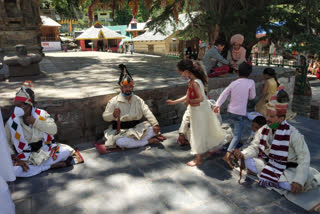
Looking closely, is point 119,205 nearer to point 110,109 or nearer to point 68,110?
point 110,109

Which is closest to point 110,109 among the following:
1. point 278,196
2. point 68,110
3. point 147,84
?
point 68,110

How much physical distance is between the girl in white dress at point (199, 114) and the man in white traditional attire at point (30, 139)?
1.96 meters

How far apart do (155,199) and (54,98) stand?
2563mm

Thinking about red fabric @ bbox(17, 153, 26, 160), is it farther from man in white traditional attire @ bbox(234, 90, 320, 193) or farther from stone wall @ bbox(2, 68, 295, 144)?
man in white traditional attire @ bbox(234, 90, 320, 193)

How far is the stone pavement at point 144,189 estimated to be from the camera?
2624mm

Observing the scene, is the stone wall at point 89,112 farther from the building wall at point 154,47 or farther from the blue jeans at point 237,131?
the building wall at point 154,47

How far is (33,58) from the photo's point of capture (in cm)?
613

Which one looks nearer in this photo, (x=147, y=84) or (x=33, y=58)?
(x=147, y=84)

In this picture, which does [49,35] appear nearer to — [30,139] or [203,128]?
[30,139]

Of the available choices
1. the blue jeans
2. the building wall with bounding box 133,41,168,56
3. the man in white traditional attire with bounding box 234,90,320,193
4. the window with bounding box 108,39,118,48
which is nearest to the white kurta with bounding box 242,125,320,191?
the man in white traditional attire with bounding box 234,90,320,193

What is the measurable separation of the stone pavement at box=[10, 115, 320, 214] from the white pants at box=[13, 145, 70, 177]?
0.27 ft

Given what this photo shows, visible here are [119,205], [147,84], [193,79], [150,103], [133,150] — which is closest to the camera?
[119,205]

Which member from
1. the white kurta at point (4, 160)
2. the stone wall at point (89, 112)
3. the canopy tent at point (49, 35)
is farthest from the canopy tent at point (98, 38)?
the white kurta at point (4, 160)

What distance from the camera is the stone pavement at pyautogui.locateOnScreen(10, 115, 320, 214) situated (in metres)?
2.62
